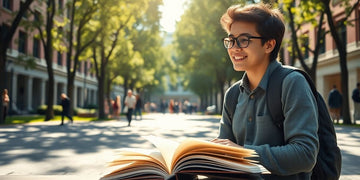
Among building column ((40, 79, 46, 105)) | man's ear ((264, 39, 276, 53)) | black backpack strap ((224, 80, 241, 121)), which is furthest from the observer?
building column ((40, 79, 46, 105))

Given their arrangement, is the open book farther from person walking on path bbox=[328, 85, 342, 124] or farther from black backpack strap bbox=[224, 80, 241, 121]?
person walking on path bbox=[328, 85, 342, 124]

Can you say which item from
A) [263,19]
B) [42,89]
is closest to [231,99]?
[263,19]

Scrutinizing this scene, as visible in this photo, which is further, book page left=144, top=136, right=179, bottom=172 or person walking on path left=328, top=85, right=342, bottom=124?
person walking on path left=328, top=85, right=342, bottom=124

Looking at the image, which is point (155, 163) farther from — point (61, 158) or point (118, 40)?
point (118, 40)

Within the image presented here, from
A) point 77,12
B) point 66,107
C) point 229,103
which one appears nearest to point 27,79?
point 77,12

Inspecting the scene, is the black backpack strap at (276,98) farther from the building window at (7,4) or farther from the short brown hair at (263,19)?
the building window at (7,4)

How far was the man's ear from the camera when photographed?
1854 millimetres

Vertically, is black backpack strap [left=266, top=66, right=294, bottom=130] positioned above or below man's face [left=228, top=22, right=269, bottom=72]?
below

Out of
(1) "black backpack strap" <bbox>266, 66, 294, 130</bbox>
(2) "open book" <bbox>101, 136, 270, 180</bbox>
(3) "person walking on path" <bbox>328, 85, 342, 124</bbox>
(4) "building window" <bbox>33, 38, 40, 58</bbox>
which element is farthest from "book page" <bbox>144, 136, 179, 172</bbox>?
(4) "building window" <bbox>33, 38, 40, 58</bbox>

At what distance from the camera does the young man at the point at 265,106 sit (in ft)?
5.19

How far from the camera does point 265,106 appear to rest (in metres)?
1.79

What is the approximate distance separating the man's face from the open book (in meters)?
0.60

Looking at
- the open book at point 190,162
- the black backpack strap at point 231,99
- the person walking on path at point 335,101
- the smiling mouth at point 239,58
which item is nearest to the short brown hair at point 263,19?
the smiling mouth at point 239,58

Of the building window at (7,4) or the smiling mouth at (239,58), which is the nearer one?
the smiling mouth at (239,58)
